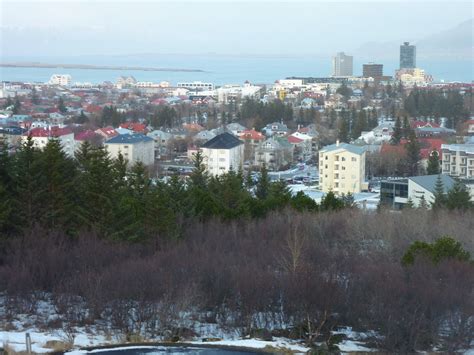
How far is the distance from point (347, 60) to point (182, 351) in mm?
93060

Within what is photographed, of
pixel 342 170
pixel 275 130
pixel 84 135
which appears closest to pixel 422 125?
pixel 275 130

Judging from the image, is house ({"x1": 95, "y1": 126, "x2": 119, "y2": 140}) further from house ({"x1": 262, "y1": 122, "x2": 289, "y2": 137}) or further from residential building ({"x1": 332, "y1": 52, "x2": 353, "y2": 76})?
residential building ({"x1": 332, "y1": 52, "x2": 353, "y2": 76})

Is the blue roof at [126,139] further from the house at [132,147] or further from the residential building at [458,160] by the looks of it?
the residential building at [458,160]

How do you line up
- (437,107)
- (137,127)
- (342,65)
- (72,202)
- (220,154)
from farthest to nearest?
(342,65)
(437,107)
(137,127)
(220,154)
(72,202)

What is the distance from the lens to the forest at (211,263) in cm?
602

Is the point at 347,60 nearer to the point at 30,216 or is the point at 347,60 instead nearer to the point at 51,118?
the point at 51,118

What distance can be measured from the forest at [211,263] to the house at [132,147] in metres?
13.6

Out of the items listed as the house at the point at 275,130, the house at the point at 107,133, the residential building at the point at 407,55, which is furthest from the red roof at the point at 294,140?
the residential building at the point at 407,55

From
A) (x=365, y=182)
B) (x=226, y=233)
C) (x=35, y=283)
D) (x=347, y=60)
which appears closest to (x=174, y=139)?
(x=365, y=182)

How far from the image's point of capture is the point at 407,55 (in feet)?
297

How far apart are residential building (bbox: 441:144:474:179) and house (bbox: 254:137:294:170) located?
5441 mm

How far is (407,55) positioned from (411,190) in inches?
3080

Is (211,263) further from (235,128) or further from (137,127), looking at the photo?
(235,128)

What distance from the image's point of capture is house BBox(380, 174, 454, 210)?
14.8 meters
